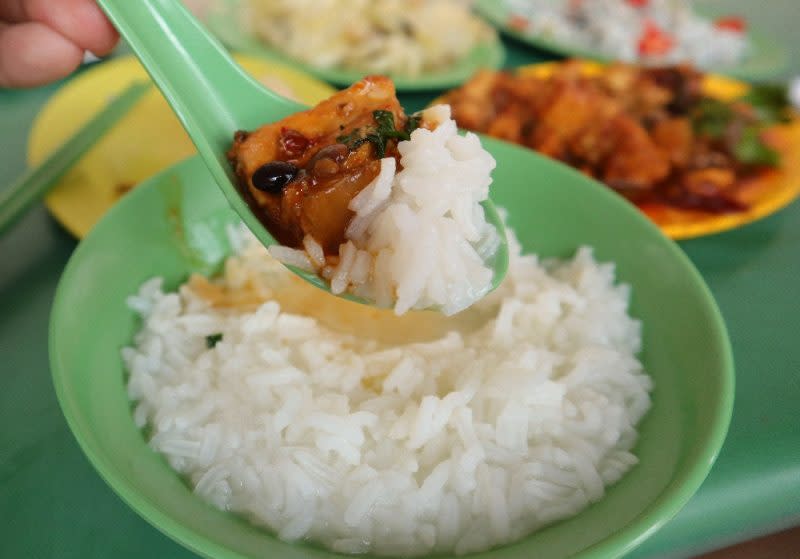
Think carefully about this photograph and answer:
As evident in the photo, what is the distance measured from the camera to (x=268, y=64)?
320 cm

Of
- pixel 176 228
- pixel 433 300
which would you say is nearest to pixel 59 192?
pixel 176 228

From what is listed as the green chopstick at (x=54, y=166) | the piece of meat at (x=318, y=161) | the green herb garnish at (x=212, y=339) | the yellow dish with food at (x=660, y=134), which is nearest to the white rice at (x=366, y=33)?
the yellow dish with food at (x=660, y=134)

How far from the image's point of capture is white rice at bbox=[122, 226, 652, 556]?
1414mm

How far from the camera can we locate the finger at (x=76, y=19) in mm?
1797

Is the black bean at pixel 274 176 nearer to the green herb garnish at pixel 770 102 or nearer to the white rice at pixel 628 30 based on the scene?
the green herb garnish at pixel 770 102

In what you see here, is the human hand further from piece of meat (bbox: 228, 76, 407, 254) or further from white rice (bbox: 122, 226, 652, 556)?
Answer: white rice (bbox: 122, 226, 652, 556)

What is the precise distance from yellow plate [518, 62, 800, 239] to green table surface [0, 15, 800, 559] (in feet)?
0.39

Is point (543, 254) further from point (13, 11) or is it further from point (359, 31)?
point (359, 31)

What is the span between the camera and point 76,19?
5.90 ft

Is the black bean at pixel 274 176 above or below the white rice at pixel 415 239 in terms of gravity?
above

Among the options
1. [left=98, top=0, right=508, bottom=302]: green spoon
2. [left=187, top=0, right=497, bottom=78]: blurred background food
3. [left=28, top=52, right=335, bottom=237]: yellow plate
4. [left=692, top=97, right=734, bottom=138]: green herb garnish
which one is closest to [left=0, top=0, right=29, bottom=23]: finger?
[left=98, top=0, right=508, bottom=302]: green spoon

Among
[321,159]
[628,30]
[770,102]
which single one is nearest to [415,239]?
[321,159]

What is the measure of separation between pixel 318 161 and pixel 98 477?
3.08 ft

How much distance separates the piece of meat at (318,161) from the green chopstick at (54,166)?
0.87 meters
